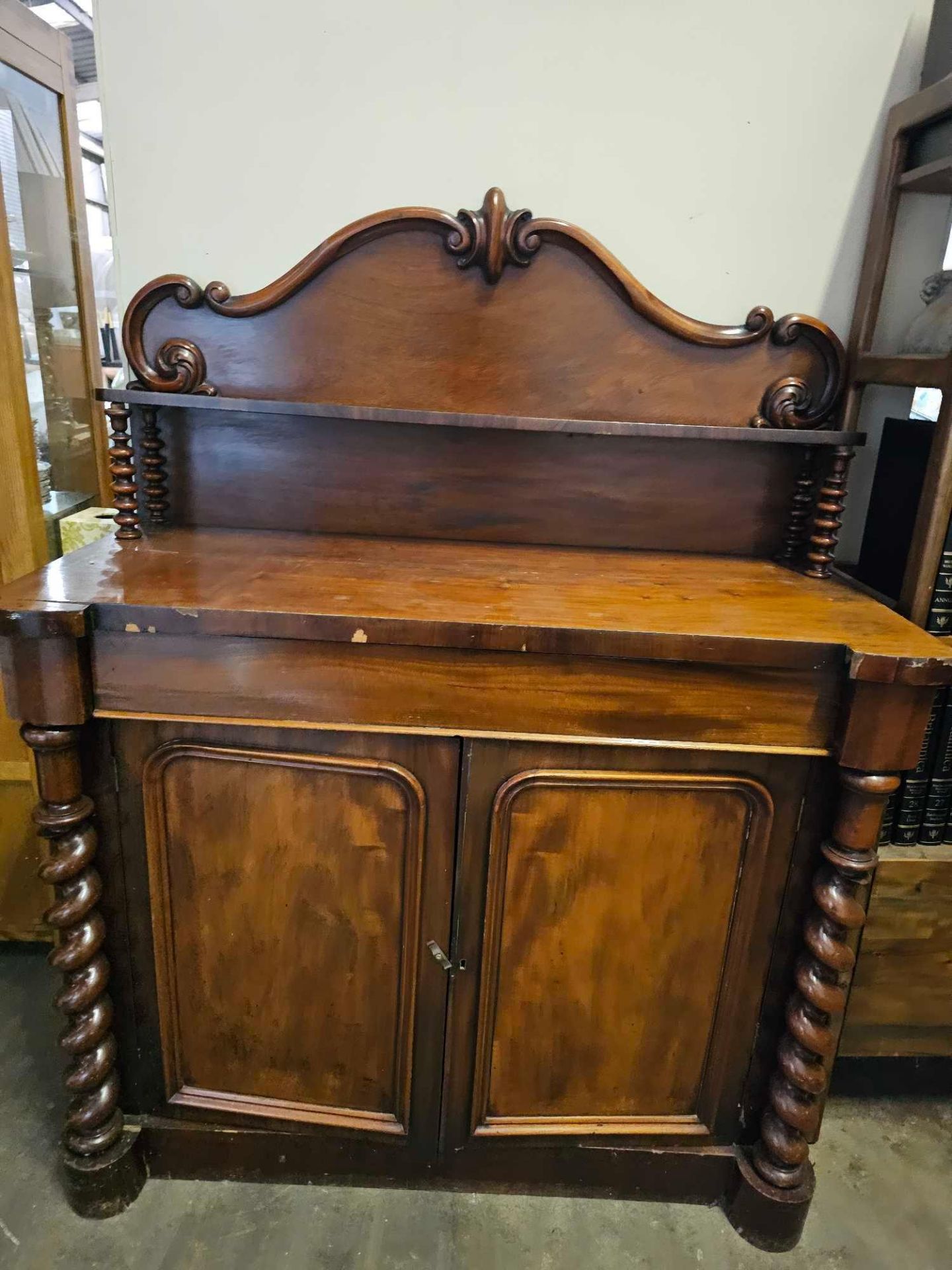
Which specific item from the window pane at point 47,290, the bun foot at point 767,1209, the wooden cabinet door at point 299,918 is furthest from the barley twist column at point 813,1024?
the window pane at point 47,290

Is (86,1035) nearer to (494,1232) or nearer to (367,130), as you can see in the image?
(494,1232)

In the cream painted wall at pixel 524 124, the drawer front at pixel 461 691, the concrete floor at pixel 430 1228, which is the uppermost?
the cream painted wall at pixel 524 124

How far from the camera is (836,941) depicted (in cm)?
114

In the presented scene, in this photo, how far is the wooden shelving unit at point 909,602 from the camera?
3.92 feet

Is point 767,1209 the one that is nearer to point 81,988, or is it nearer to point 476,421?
point 81,988

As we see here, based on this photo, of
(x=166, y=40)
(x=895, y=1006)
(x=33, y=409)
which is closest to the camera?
(x=166, y=40)

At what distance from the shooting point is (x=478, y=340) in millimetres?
1352

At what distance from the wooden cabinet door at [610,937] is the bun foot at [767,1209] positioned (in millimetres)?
77

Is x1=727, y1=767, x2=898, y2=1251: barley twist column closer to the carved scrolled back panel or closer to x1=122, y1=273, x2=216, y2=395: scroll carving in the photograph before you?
the carved scrolled back panel

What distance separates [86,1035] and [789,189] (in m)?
1.68

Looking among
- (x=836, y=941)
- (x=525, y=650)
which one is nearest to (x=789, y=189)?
(x=525, y=650)

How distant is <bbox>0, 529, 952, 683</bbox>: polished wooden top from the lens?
39.0 inches

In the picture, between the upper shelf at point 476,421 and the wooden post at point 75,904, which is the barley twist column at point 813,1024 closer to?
the upper shelf at point 476,421

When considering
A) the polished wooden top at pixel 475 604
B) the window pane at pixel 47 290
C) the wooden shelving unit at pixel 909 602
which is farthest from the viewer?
the window pane at pixel 47 290
